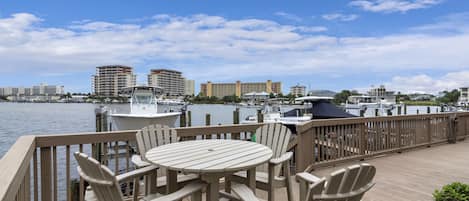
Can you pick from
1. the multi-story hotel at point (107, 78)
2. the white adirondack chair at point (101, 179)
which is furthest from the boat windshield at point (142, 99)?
the white adirondack chair at point (101, 179)

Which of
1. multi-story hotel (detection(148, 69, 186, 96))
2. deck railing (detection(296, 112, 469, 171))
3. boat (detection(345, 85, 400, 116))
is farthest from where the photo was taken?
boat (detection(345, 85, 400, 116))

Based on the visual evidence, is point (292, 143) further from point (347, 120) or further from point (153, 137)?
point (153, 137)

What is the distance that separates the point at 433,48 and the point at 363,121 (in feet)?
28.4

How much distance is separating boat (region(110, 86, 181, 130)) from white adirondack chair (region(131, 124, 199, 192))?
9767 mm

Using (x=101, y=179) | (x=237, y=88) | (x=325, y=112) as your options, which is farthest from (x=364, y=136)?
(x=237, y=88)

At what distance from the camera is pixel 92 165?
6.23ft

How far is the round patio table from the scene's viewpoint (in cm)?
220

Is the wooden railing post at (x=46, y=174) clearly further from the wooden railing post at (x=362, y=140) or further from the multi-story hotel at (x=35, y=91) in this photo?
the multi-story hotel at (x=35, y=91)

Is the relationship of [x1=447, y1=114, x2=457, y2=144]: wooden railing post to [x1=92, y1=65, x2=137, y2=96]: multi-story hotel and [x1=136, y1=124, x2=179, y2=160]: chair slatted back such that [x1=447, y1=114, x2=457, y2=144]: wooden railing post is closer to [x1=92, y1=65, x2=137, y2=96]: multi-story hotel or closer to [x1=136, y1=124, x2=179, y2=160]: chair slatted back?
[x1=136, y1=124, x2=179, y2=160]: chair slatted back

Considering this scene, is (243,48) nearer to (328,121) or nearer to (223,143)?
(328,121)

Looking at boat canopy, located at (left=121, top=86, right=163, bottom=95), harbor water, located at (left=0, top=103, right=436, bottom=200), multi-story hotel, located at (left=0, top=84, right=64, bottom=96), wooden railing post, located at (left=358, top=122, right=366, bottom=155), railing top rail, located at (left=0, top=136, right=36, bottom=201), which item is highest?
multi-story hotel, located at (left=0, top=84, right=64, bottom=96)

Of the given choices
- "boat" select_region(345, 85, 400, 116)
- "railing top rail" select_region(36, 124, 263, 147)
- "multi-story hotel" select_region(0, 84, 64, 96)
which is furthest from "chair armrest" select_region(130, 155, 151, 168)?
"multi-story hotel" select_region(0, 84, 64, 96)

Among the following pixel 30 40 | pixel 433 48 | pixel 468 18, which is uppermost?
pixel 30 40

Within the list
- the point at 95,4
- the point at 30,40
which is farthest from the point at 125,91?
the point at 30,40
